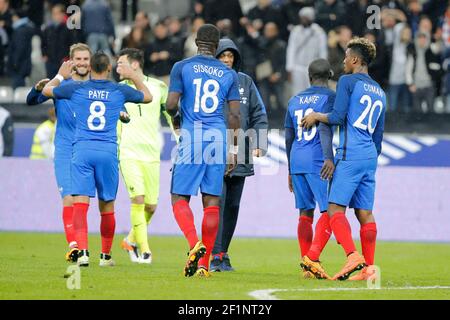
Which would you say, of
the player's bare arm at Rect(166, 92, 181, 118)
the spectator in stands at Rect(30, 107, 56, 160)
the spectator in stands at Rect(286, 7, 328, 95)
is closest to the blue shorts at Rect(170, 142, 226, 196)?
the player's bare arm at Rect(166, 92, 181, 118)

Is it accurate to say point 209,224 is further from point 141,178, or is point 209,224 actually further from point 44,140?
point 44,140

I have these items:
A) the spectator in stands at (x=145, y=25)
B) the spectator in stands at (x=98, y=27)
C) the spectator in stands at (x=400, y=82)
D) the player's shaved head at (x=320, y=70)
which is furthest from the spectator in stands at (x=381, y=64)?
the player's shaved head at (x=320, y=70)

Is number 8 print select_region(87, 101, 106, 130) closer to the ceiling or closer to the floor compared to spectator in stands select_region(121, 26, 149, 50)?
closer to the floor

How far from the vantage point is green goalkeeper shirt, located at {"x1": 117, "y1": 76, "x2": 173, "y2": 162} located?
1410 cm

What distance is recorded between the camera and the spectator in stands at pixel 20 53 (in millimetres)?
21703

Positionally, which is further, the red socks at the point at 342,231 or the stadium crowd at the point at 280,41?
the stadium crowd at the point at 280,41

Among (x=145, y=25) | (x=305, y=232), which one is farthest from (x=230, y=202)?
(x=145, y=25)

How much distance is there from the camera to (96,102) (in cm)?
1195

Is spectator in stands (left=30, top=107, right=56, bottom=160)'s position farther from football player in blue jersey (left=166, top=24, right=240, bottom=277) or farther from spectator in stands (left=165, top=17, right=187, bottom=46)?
football player in blue jersey (left=166, top=24, right=240, bottom=277)

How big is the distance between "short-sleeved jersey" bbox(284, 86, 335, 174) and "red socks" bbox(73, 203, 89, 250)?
Result: 222 centimetres

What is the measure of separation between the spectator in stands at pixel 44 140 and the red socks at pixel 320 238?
8.68 m

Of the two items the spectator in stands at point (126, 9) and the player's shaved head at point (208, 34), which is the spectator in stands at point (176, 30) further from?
the player's shaved head at point (208, 34)

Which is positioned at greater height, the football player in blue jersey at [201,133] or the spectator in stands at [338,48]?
the spectator in stands at [338,48]
